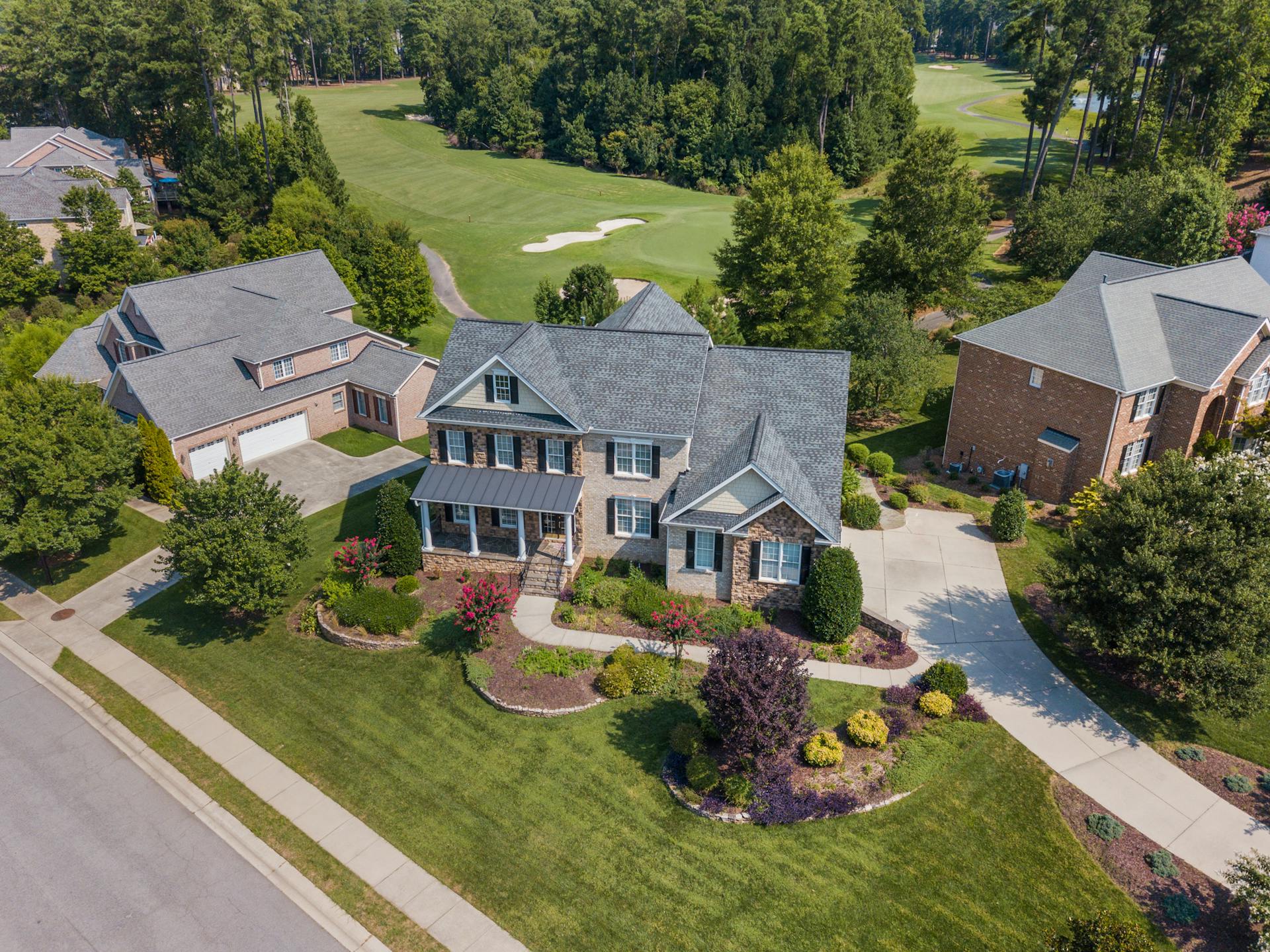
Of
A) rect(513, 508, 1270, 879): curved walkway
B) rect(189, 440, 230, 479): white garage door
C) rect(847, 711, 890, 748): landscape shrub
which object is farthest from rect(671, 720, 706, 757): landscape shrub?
rect(189, 440, 230, 479): white garage door

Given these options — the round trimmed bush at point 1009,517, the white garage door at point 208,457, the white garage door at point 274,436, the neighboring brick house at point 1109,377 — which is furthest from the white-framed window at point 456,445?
the neighboring brick house at point 1109,377

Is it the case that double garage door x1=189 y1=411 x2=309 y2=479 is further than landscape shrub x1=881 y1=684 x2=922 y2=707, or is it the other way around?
double garage door x1=189 y1=411 x2=309 y2=479

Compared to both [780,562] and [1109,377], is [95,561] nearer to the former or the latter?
[780,562]

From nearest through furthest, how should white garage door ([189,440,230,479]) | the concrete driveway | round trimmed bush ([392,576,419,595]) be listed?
round trimmed bush ([392,576,419,595]) < the concrete driveway < white garage door ([189,440,230,479])

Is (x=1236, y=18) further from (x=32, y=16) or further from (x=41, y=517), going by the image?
(x=32, y=16)

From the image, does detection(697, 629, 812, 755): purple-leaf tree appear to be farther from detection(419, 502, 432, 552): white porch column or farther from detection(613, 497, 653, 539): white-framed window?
detection(419, 502, 432, 552): white porch column
